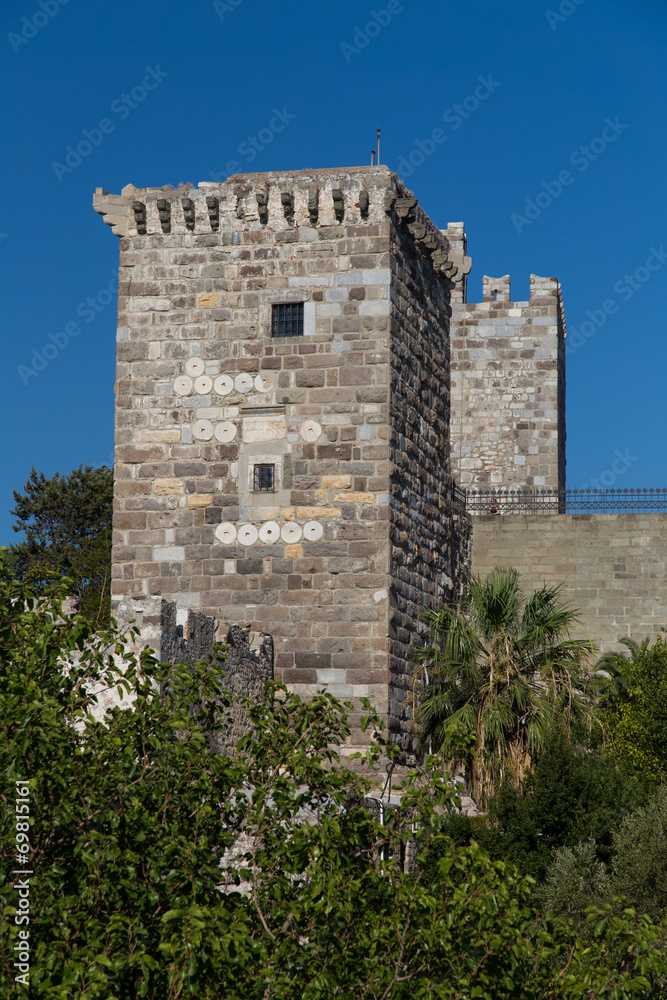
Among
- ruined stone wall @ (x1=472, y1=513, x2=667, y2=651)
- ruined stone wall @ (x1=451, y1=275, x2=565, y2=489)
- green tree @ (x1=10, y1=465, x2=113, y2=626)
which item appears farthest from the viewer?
green tree @ (x1=10, y1=465, x2=113, y2=626)

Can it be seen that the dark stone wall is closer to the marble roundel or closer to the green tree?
the marble roundel

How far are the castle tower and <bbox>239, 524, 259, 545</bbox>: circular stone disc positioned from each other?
23mm

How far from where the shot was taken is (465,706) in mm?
16234

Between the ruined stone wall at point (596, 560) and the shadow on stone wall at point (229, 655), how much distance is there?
6915mm

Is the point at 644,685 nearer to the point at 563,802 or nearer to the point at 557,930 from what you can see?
the point at 563,802

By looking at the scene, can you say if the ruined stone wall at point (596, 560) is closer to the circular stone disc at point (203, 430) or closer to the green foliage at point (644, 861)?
the circular stone disc at point (203, 430)

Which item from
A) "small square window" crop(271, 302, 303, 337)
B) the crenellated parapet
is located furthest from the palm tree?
the crenellated parapet

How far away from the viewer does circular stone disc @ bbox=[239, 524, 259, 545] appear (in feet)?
54.5

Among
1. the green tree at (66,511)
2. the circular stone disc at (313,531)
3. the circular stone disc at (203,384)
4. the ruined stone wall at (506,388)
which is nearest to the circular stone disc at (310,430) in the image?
the circular stone disc at (313,531)

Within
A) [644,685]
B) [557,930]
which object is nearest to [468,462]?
[644,685]

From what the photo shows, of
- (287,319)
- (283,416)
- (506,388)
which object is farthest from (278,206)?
(506,388)

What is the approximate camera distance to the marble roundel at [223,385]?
16984mm

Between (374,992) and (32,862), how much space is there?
2.03 meters

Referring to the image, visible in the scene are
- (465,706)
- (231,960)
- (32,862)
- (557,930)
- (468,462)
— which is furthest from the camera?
(468,462)
